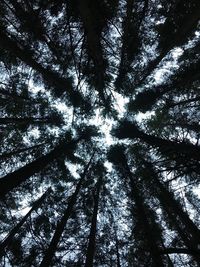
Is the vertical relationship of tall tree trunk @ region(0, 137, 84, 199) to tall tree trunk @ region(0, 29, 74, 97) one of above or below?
below

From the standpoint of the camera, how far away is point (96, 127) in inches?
651

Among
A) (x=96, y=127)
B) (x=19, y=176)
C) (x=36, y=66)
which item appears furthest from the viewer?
(x=96, y=127)

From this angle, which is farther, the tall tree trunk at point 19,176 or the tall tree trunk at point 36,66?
the tall tree trunk at point 36,66

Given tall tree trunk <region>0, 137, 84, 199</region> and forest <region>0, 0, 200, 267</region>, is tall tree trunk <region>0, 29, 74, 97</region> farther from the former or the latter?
tall tree trunk <region>0, 137, 84, 199</region>

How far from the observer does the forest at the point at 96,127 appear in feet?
26.9

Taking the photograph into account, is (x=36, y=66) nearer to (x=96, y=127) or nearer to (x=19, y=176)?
(x=19, y=176)

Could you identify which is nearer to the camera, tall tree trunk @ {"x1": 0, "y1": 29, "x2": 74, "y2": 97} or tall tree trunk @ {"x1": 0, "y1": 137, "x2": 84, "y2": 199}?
tall tree trunk @ {"x1": 0, "y1": 137, "x2": 84, "y2": 199}

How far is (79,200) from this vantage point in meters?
12.6

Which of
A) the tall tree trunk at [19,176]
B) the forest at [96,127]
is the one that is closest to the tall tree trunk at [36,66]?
the forest at [96,127]

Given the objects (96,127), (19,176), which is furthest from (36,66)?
(96,127)

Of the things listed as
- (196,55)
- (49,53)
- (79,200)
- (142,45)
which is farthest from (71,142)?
(196,55)

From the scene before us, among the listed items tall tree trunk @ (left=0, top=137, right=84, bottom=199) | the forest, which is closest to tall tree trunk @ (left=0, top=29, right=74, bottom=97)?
the forest

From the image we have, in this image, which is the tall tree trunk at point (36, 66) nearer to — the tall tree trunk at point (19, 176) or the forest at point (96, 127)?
the forest at point (96, 127)

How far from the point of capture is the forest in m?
8.20
